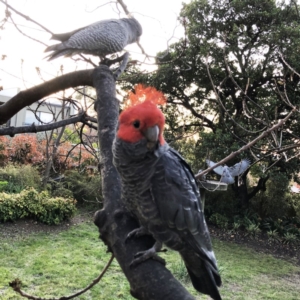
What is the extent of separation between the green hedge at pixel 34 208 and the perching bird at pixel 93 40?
343 centimetres

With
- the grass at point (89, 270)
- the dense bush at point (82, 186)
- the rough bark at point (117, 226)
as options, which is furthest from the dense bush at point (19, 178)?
the rough bark at point (117, 226)

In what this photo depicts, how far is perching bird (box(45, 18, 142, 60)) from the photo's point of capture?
205 cm

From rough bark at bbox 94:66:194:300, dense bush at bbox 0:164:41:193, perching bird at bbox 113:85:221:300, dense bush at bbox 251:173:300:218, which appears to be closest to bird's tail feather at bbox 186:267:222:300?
perching bird at bbox 113:85:221:300

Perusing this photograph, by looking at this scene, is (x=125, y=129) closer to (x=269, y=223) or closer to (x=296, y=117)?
(x=296, y=117)

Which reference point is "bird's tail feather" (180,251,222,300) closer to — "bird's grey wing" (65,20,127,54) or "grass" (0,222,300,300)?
"bird's grey wing" (65,20,127,54)

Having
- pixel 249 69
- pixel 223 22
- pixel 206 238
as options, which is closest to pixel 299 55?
pixel 249 69

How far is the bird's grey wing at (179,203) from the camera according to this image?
918 millimetres

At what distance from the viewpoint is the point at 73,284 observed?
10.8 feet

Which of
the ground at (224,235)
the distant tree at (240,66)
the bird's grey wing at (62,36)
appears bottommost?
the ground at (224,235)

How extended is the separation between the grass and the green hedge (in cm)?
36

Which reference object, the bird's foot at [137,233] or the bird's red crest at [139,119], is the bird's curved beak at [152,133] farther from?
the bird's foot at [137,233]

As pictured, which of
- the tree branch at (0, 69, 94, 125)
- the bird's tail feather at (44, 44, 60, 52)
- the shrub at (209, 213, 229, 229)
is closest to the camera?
the tree branch at (0, 69, 94, 125)

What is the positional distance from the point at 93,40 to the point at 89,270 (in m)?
2.62

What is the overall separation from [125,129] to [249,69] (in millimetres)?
5402
